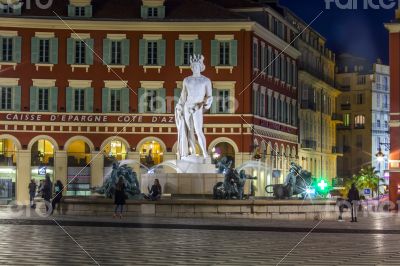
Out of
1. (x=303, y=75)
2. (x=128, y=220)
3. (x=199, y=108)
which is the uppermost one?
(x=303, y=75)

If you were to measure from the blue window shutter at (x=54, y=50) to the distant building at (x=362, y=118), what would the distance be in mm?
53963

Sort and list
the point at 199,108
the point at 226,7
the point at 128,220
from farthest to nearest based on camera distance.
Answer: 1. the point at 226,7
2. the point at 199,108
3. the point at 128,220

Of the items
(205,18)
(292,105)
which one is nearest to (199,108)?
(205,18)

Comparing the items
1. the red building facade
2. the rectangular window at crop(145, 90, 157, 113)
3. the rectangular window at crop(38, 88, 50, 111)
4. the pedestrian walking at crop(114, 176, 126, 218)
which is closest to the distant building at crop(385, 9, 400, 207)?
the red building facade

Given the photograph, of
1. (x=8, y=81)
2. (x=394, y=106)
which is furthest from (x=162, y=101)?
(x=394, y=106)

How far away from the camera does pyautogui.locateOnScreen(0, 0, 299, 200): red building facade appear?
66375 mm

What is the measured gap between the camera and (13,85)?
66.4m

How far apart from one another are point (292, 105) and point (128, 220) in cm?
5106

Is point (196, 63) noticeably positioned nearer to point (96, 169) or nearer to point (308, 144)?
point (96, 169)

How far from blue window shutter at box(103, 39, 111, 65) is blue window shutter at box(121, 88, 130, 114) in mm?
2224

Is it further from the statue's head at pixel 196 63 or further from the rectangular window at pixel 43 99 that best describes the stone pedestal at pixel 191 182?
the rectangular window at pixel 43 99

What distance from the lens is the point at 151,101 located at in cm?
6762

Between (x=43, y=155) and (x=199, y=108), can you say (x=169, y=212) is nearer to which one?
(x=199, y=108)

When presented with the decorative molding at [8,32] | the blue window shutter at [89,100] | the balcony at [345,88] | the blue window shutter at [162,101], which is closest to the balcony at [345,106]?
the balcony at [345,88]
